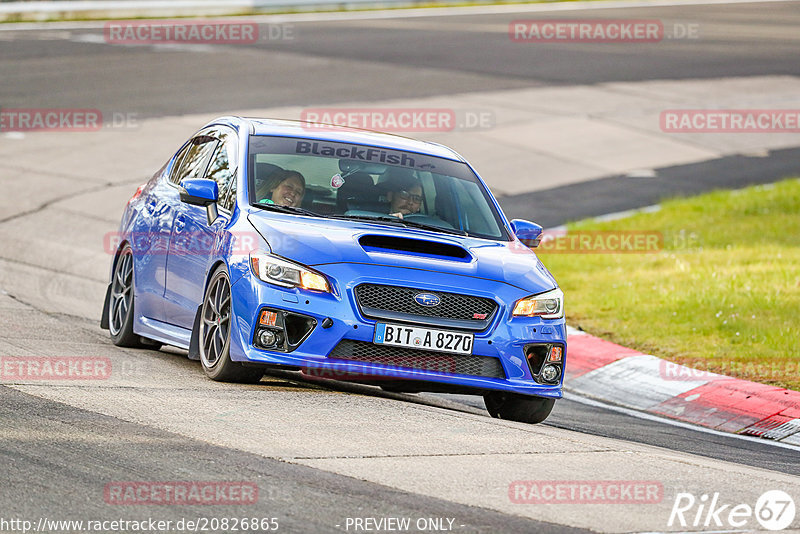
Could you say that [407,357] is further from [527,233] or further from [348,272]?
[527,233]

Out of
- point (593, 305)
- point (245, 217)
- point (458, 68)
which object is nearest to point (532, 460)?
point (245, 217)

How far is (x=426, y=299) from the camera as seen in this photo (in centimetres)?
795

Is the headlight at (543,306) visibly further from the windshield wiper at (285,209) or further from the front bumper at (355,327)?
the windshield wiper at (285,209)

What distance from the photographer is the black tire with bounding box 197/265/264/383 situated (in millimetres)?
8211

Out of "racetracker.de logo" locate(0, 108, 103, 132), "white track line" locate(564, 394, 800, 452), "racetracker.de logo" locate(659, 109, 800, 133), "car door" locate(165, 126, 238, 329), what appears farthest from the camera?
"racetracker.de logo" locate(659, 109, 800, 133)

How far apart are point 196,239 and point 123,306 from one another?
5.29ft

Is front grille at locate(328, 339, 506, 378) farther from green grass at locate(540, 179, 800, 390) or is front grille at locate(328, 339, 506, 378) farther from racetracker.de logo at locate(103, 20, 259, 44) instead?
racetracker.de logo at locate(103, 20, 259, 44)

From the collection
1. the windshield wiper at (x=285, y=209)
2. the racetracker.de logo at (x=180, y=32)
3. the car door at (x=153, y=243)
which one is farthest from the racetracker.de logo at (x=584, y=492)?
the racetracker.de logo at (x=180, y=32)

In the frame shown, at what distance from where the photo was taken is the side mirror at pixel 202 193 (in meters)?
8.79

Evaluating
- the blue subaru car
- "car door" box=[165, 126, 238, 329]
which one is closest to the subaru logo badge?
the blue subaru car

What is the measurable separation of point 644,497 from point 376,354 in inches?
84.5

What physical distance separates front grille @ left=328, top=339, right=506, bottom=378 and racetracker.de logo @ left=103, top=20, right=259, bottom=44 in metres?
26.6

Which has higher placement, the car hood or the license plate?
the car hood

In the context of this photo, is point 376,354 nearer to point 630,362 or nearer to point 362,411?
point 362,411
